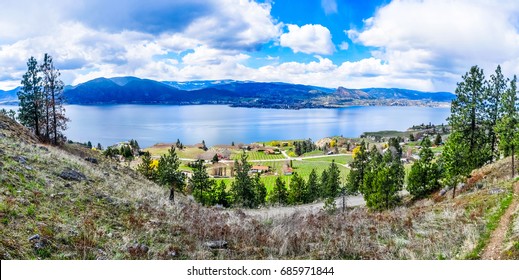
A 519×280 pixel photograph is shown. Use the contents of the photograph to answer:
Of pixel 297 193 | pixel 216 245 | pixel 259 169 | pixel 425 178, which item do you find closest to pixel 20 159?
pixel 216 245

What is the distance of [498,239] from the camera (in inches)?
384

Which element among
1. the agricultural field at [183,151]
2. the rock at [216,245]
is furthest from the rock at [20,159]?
the agricultural field at [183,151]

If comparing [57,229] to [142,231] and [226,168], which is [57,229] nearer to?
[142,231]

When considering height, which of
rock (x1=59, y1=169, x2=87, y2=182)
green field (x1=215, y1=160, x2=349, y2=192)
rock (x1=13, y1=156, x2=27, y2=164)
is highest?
rock (x1=13, y1=156, x2=27, y2=164)

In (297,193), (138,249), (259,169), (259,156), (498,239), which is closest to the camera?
(138,249)

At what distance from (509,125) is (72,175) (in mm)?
30511

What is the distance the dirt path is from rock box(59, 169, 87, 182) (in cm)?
1491

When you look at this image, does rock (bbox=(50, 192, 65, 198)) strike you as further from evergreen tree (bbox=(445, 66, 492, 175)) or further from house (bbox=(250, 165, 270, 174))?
house (bbox=(250, 165, 270, 174))

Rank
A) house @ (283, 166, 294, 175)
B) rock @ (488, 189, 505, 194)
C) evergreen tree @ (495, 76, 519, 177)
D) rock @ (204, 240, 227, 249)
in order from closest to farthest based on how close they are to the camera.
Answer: rock @ (204, 240, 227, 249) → rock @ (488, 189, 505, 194) → evergreen tree @ (495, 76, 519, 177) → house @ (283, 166, 294, 175)

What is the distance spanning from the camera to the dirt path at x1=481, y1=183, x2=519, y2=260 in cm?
881

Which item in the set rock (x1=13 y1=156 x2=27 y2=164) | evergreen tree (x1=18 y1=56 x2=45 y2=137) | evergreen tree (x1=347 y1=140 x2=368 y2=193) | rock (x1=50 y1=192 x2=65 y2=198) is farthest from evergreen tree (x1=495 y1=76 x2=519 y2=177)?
evergreen tree (x1=18 y1=56 x2=45 y2=137)

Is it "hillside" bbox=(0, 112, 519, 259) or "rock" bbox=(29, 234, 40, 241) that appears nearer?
"rock" bbox=(29, 234, 40, 241)

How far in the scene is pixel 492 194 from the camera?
16.7 meters

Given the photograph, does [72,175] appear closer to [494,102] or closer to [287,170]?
[494,102]
